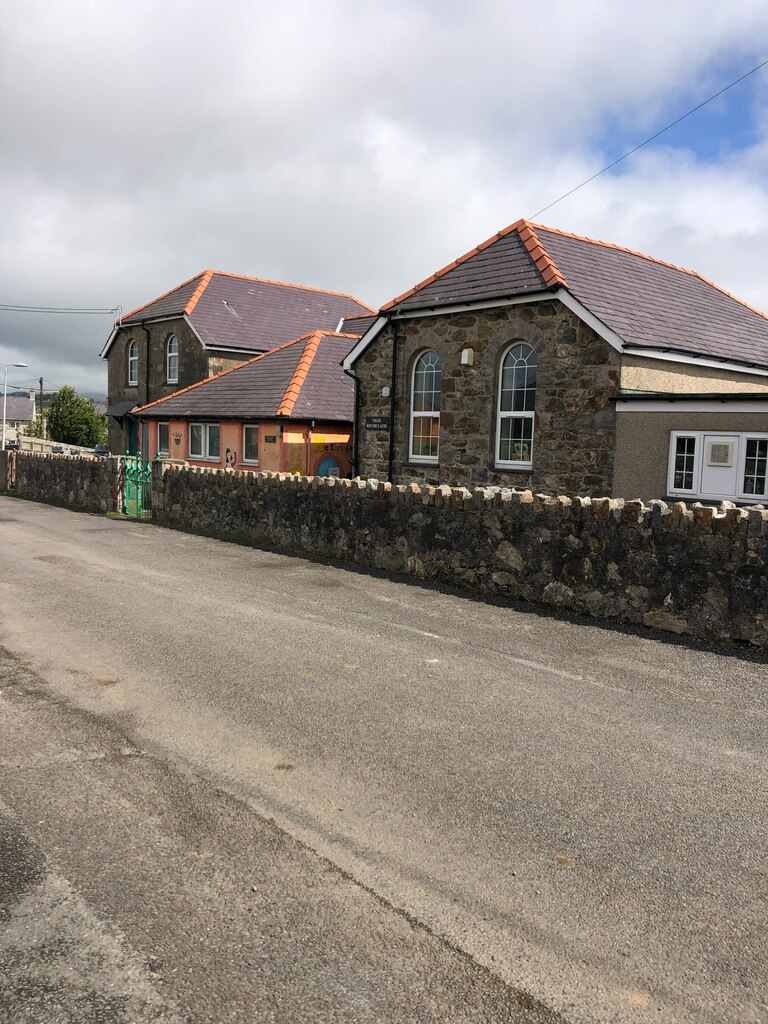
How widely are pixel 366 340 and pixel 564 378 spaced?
Result: 5.98m

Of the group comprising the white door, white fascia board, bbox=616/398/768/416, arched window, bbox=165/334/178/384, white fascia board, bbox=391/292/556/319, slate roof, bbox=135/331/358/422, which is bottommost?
the white door

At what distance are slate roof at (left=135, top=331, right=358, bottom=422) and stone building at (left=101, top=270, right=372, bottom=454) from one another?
208 inches

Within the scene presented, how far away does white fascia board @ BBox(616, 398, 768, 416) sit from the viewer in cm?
1283

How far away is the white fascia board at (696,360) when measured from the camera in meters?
14.9

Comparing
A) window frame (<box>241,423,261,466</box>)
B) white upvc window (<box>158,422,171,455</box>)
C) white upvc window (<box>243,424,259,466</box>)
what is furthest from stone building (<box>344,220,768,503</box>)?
white upvc window (<box>158,422,171,455</box>)

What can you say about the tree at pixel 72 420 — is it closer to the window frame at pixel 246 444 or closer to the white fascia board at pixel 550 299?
the window frame at pixel 246 444

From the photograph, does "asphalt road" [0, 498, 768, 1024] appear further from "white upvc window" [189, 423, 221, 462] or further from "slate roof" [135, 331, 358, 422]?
"white upvc window" [189, 423, 221, 462]

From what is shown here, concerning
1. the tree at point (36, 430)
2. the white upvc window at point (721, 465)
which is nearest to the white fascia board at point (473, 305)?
the white upvc window at point (721, 465)

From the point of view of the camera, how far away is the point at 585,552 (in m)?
9.47

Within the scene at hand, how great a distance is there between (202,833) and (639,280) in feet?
58.0

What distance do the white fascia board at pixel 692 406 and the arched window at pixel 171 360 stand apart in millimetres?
24861

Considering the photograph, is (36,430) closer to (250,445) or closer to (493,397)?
(250,445)

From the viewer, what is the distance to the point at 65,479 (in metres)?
25.0

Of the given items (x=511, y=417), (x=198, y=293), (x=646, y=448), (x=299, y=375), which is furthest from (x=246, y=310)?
(x=646, y=448)
